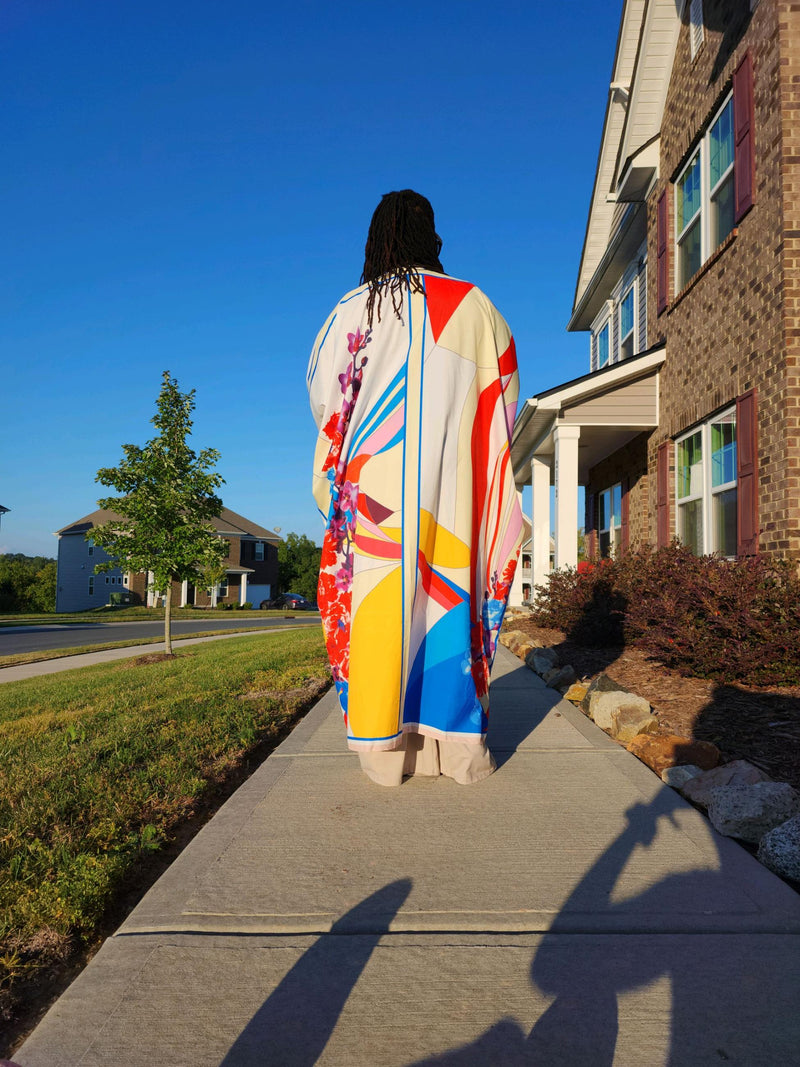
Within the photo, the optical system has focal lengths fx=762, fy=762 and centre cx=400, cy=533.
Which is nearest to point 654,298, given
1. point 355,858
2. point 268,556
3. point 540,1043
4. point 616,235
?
point 616,235

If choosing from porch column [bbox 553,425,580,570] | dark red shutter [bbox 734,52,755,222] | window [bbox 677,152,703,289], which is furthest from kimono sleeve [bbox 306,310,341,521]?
porch column [bbox 553,425,580,570]

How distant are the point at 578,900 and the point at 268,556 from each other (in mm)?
54495

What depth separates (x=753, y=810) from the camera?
2600mm

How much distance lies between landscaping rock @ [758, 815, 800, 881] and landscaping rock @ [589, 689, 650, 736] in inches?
68.0

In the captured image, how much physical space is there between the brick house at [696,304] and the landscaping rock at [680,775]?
3.56 m

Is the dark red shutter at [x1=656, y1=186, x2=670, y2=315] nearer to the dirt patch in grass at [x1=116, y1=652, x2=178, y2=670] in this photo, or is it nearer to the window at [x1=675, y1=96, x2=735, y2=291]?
the window at [x1=675, y1=96, x2=735, y2=291]

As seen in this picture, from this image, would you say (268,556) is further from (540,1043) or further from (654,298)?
(540,1043)

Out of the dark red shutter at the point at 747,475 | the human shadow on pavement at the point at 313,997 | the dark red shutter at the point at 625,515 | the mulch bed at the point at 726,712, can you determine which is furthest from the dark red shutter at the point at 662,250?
the human shadow on pavement at the point at 313,997

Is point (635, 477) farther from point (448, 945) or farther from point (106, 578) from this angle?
point (106, 578)

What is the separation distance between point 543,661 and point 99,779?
3997 mm

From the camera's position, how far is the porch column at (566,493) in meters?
10.5

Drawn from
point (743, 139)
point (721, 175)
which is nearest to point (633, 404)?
point (721, 175)

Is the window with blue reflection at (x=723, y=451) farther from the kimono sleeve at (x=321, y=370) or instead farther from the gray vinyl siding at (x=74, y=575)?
the gray vinyl siding at (x=74, y=575)

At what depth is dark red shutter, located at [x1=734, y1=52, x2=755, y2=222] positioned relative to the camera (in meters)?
6.91
